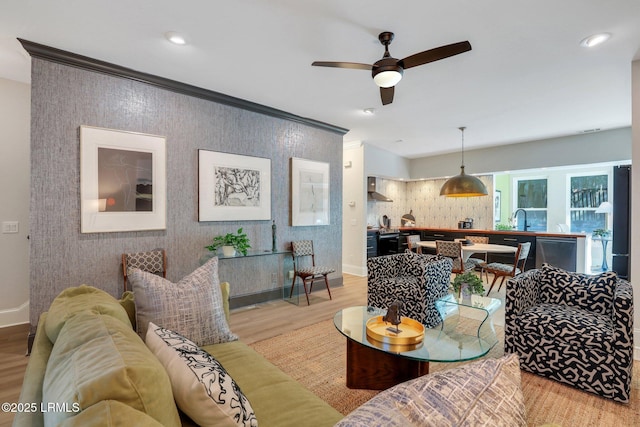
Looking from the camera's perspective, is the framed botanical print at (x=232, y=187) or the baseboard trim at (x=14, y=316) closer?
the baseboard trim at (x=14, y=316)

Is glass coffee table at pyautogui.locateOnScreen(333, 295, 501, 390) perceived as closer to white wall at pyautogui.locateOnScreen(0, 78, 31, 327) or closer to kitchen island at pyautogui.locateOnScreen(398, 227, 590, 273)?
white wall at pyautogui.locateOnScreen(0, 78, 31, 327)

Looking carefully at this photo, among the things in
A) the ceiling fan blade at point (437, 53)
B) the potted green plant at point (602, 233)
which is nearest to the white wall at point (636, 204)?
the ceiling fan blade at point (437, 53)

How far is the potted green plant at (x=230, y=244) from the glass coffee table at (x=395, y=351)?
1.76m

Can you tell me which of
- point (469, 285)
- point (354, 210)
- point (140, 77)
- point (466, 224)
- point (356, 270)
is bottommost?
point (356, 270)

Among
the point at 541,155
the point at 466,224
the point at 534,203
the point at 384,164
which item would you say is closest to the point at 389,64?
the point at 384,164

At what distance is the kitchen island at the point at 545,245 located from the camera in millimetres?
5586

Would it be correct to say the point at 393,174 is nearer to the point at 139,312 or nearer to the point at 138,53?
the point at 138,53

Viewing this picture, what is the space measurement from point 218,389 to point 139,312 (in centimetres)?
99

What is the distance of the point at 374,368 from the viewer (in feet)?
7.22

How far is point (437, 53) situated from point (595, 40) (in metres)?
1.47

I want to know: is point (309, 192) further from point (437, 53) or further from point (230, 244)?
point (437, 53)

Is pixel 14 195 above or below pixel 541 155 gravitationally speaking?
below

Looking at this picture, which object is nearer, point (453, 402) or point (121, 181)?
point (453, 402)

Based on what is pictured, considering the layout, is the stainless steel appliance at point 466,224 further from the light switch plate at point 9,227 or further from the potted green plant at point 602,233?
the light switch plate at point 9,227
